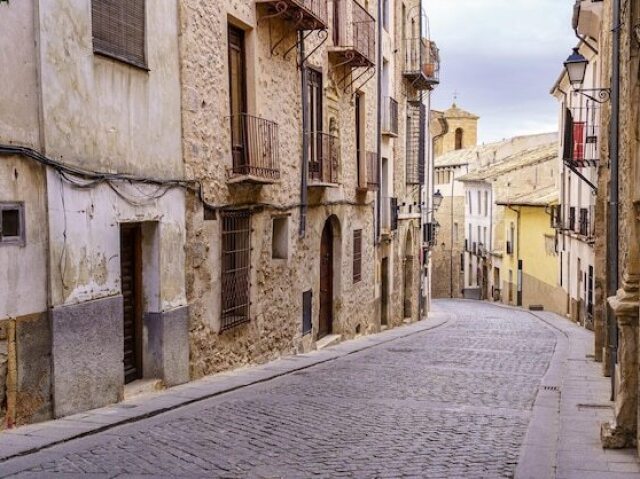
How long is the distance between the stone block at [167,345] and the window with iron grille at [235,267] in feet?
3.98

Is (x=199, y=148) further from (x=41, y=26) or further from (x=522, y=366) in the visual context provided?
(x=522, y=366)

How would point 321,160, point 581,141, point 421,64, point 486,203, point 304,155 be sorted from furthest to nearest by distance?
point 486,203, point 421,64, point 581,141, point 321,160, point 304,155

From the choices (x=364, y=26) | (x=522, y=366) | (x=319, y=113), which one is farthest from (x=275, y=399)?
(x=364, y=26)

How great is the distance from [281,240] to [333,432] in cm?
696

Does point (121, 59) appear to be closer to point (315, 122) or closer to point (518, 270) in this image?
point (315, 122)

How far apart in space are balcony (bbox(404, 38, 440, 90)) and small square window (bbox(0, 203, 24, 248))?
1997cm

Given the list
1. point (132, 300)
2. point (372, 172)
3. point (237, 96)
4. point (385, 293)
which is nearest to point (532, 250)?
point (385, 293)

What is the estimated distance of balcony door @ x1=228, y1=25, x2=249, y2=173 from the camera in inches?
470

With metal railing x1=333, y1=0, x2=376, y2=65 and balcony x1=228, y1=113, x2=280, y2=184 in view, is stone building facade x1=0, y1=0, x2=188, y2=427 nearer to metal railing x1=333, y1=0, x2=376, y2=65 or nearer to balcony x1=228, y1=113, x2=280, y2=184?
balcony x1=228, y1=113, x2=280, y2=184

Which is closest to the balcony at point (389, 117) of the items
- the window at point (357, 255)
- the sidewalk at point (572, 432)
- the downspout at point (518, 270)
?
the window at point (357, 255)

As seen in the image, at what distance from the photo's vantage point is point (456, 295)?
189 feet

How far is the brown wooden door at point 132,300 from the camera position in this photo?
9539 mm

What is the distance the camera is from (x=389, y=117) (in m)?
22.6

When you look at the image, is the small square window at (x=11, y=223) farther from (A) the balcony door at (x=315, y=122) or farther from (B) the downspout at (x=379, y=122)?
(B) the downspout at (x=379, y=122)
